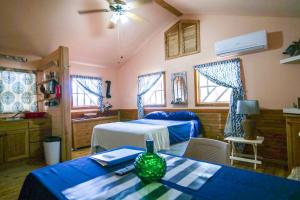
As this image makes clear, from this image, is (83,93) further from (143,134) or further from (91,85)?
(143,134)

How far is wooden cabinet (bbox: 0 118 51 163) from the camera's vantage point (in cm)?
350

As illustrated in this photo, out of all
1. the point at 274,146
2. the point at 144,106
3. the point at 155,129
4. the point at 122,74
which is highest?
the point at 122,74

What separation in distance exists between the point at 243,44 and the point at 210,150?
2.78 metres

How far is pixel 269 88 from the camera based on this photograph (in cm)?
343

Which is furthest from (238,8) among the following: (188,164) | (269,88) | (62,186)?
(62,186)

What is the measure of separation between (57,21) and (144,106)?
10.0ft

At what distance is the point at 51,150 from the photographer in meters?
3.60

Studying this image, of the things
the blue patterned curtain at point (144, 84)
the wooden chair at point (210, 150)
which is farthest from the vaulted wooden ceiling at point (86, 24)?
the wooden chair at point (210, 150)

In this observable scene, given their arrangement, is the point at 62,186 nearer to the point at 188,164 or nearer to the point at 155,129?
the point at 188,164

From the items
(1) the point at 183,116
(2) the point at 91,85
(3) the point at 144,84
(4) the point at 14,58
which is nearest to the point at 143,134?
(1) the point at 183,116

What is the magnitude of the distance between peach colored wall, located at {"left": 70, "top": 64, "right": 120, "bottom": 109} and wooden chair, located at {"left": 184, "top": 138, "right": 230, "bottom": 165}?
4437 millimetres

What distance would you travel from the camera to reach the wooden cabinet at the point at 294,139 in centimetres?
249

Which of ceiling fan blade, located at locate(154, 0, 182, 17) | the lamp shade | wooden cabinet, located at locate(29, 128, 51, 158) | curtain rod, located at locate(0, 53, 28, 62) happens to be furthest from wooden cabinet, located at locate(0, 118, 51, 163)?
the lamp shade

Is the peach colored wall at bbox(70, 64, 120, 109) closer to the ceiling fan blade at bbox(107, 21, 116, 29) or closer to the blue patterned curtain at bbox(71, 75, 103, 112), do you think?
the blue patterned curtain at bbox(71, 75, 103, 112)
